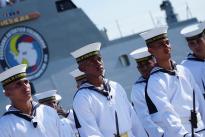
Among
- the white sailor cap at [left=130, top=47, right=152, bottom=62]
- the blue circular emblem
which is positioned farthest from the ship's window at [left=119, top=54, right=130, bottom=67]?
the white sailor cap at [left=130, top=47, right=152, bottom=62]

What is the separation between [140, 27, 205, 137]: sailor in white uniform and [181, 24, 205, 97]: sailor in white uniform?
742mm

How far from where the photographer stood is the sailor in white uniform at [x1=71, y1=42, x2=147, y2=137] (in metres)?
5.05

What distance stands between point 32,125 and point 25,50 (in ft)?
26.8

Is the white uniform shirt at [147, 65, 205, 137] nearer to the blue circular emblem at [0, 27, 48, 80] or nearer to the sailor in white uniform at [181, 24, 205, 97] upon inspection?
the sailor in white uniform at [181, 24, 205, 97]

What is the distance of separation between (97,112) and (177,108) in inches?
33.2

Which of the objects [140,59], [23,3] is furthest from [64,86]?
[140,59]

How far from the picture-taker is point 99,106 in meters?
5.14

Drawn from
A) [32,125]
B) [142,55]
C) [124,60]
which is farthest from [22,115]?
[124,60]

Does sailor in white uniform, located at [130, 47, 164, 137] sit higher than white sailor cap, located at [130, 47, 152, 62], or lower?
lower

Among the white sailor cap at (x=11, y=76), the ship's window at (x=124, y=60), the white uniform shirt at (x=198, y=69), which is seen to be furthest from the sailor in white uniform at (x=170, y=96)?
the ship's window at (x=124, y=60)

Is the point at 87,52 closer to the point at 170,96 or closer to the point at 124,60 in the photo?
the point at 170,96

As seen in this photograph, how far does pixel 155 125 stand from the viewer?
518 cm

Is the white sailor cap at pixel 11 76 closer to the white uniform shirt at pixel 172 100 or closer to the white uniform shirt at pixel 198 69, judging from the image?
the white uniform shirt at pixel 172 100

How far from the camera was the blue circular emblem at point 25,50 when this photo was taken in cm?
1259
